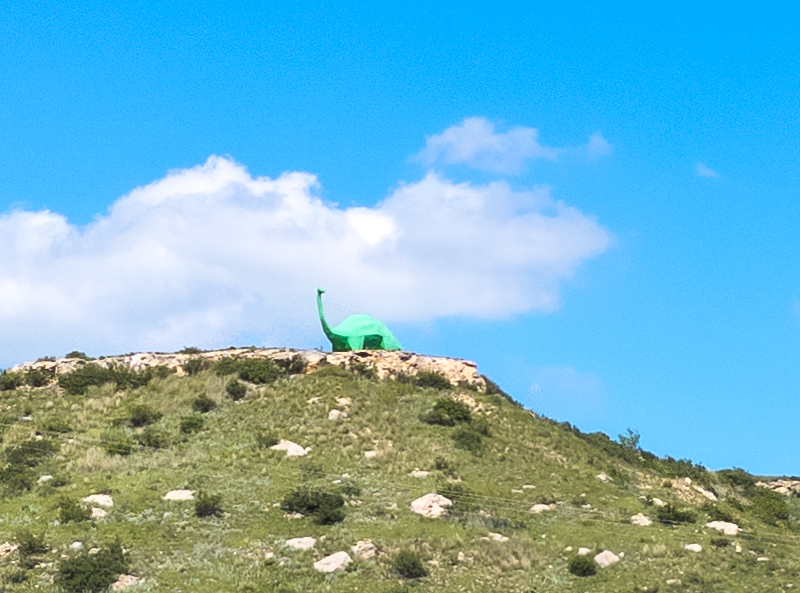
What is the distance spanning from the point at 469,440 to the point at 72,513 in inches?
780

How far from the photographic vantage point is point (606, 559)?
37.9 meters

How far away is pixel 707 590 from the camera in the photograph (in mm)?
35625

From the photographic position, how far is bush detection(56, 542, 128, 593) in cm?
3381

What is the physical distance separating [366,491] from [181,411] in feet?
47.5

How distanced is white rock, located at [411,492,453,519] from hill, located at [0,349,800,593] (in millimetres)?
164

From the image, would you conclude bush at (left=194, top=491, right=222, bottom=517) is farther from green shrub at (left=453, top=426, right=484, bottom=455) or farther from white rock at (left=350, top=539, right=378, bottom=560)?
green shrub at (left=453, top=426, right=484, bottom=455)

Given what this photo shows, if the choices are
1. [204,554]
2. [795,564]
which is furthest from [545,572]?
[204,554]

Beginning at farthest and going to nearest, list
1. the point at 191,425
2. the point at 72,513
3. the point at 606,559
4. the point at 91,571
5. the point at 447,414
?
the point at 447,414, the point at 191,425, the point at 72,513, the point at 606,559, the point at 91,571

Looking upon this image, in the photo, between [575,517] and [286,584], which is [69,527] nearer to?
[286,584]

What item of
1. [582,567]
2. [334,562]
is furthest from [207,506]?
[582,567]

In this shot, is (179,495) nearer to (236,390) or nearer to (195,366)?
(236,390)

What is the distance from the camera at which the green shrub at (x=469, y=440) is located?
167ft

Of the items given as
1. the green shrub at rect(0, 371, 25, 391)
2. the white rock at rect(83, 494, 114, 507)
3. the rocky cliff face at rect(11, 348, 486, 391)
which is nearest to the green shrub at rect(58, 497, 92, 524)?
the white rock at rect(83, 494, 114, 507)

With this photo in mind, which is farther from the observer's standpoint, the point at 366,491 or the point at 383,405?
the point at 383,405
